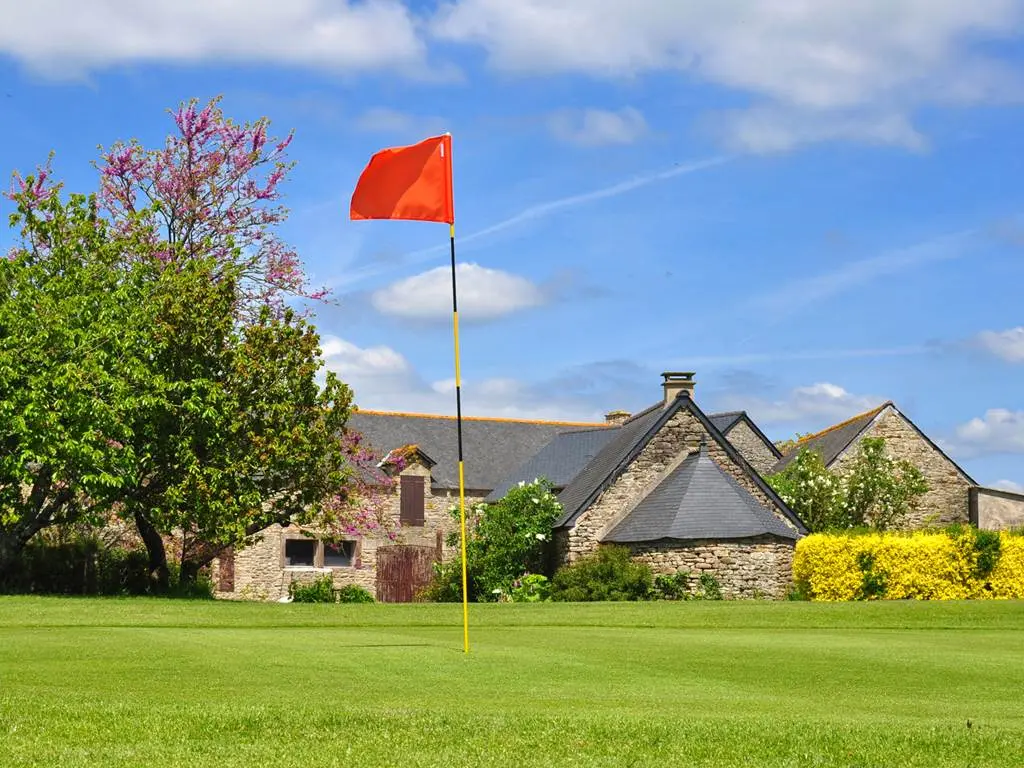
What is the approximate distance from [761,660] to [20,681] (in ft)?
28.5

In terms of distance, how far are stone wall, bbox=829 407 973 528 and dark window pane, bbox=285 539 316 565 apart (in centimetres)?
2240

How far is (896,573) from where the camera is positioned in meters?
39.2

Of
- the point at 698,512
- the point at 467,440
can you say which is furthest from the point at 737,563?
the point at 467,440

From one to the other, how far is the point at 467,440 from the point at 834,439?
16.3 m

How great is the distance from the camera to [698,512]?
134 ft

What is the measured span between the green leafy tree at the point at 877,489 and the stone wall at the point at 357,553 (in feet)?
49.1

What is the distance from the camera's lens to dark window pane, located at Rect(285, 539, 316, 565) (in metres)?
53.8

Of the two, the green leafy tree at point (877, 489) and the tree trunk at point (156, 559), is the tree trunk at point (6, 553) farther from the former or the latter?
the green leafy tree at point (877, 489)

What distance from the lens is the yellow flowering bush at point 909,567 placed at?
128 feet

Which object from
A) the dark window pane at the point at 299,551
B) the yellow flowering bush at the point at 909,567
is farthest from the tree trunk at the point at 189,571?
the yellow flowering bush at the point at 909,567

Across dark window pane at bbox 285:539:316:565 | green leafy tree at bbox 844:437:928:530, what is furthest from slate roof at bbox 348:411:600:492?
green leafy tree at bbox 844:437:928:530

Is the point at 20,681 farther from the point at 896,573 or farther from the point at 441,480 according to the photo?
the point at 441,480

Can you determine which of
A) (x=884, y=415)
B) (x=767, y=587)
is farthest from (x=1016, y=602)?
(x=884, y=415)

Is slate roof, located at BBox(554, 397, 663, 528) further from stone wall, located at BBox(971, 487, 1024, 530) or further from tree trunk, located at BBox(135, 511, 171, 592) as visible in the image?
stone wall, located at BBox(971, 487, 1024, 530)
